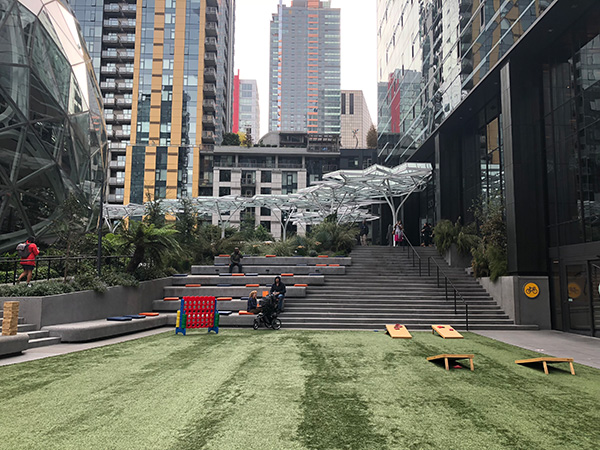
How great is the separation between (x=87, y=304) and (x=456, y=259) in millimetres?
16541

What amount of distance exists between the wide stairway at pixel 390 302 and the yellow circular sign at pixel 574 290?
5.43 ft

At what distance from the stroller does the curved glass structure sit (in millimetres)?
10810

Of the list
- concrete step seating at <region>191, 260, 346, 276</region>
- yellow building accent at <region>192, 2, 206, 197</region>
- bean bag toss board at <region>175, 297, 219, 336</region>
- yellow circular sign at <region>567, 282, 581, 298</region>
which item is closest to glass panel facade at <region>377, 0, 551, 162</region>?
yellow circular sign at <region>567, 282, 581, 298</region>

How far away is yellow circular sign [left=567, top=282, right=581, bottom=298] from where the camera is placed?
14828 millimetres

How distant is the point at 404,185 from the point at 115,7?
2686 inches

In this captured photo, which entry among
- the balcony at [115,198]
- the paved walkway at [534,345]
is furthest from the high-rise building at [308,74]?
the paved walkway at [534,345]

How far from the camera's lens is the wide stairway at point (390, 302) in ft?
51.8

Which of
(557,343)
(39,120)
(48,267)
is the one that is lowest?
(557,343)

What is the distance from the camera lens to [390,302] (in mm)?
17641

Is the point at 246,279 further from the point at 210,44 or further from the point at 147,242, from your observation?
the point at 210,44

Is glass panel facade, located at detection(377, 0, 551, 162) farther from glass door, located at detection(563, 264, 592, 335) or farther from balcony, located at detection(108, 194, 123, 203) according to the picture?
balcony, located at detection(108, 194, 123, 203)

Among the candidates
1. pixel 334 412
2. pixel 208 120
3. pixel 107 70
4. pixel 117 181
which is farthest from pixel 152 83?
pixel 334 412

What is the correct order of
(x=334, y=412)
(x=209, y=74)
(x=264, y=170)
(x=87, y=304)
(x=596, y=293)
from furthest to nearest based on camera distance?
(x=209, y=74) < (x=264, y=170) < (x=87, y=304) < (x=596, y=293) < (x=334, y=412)

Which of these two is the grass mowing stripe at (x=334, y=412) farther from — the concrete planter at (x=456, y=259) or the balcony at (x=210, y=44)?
the balcony at (x=210, y=44)
